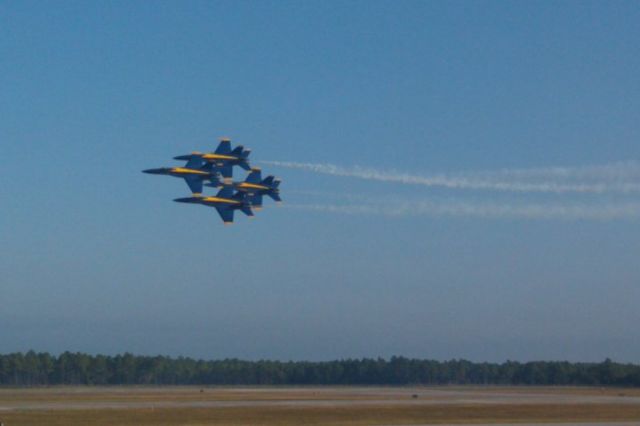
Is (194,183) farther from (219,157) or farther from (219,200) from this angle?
(219,157)

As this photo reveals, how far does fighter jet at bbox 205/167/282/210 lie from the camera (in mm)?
75938

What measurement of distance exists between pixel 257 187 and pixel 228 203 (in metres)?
2.47

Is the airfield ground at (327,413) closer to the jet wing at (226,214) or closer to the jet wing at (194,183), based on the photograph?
the jet wing at (226,214)

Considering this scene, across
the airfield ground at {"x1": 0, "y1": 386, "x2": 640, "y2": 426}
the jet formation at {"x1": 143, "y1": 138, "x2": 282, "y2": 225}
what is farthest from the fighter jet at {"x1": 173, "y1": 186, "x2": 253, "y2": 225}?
the airfield ground at {"x1": 0, "y1": 386, "x2": 640, "y2": 426}

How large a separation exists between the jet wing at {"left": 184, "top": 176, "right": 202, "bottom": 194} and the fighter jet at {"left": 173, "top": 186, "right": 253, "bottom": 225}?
1.43 meters

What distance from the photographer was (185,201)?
7388 cm

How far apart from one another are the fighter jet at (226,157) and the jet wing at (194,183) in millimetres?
1491

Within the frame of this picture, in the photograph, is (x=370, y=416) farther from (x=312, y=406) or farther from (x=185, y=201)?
(x=185, y=201)

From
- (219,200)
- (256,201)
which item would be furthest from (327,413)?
(219,200)

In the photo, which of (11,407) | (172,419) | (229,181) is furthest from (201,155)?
(11,407)

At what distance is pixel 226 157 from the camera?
243 ft

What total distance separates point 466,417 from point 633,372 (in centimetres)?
11924

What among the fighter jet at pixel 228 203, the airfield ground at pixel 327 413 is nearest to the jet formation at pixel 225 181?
the fighter jet at pixel 228 203

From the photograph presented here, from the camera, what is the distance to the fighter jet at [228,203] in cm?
7588
